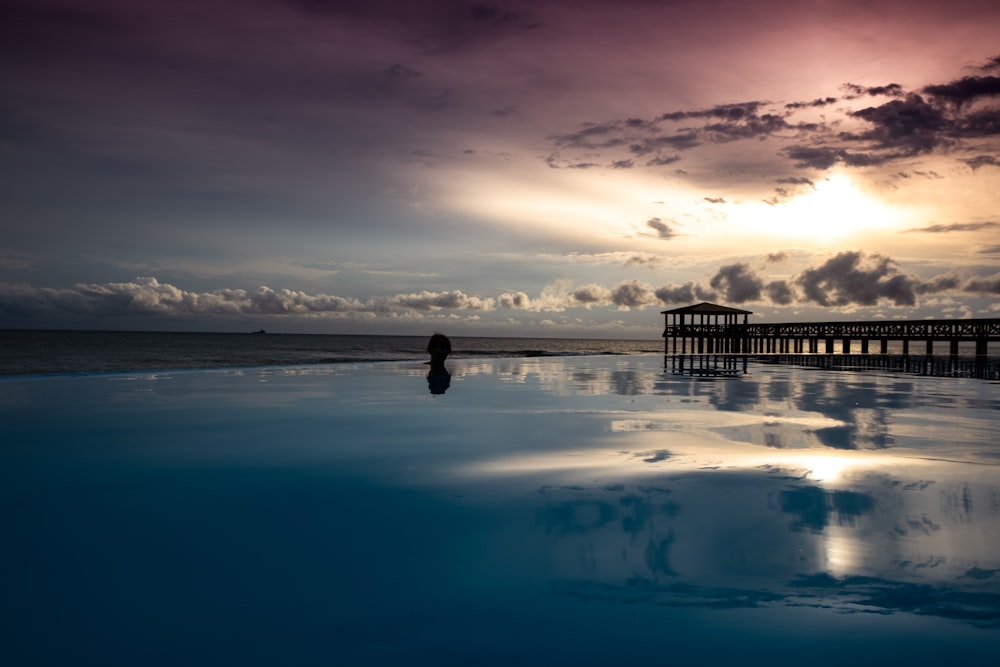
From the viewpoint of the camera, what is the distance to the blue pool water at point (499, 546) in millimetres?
4477

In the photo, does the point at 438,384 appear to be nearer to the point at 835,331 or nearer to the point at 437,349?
the point at 437,349

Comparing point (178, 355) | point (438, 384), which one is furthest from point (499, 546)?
point (178, 355)

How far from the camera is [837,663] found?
417cm

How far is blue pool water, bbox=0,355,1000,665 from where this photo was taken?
448 cm

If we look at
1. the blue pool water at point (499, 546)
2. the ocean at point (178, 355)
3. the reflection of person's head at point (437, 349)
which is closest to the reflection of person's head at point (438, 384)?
the reflection of person's head at point (437, 349)

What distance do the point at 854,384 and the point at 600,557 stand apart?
26.0 m

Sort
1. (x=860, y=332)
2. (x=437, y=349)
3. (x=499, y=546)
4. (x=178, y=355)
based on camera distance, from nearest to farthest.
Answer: (x=499, y=546) → (x=437, y=349) → (x=860, y=332) → (x=178, y=355)

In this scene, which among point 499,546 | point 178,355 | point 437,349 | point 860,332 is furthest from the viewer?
point 178,355

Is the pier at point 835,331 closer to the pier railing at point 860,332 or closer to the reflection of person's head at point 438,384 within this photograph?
the pier railing at point 860,332

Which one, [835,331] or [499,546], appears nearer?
[499,546]

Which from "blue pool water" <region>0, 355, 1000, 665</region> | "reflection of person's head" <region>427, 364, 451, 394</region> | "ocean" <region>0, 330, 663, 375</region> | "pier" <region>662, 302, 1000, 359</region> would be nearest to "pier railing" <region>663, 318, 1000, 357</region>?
"pier" <region>662, 302, 1000, 359</region>

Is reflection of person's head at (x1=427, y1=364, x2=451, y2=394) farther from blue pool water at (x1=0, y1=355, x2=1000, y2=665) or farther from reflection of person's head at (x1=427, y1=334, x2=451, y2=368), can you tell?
blue pool water at (x1=0, y1=355, x2=1000, y2=665)

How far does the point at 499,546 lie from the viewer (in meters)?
6.28

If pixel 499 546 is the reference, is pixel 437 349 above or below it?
above
